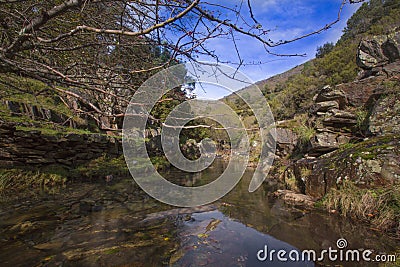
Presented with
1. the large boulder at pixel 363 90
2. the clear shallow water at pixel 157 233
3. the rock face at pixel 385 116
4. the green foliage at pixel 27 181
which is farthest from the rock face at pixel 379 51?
the green foliage at pixel 27 181

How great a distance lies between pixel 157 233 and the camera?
345cm

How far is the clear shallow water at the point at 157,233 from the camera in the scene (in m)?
2.62

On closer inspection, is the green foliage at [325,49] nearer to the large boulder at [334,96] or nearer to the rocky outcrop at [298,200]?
the large boulder at [334,96]

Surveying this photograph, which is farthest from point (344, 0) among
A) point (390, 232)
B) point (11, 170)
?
point (11, 170)

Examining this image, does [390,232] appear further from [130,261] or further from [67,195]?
[67,195]

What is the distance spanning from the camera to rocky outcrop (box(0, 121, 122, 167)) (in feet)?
19.7

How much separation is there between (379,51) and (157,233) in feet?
38.2

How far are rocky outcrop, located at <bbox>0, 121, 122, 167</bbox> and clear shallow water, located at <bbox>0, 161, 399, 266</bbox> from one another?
76.0 inches

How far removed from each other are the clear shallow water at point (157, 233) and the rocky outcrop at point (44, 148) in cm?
193

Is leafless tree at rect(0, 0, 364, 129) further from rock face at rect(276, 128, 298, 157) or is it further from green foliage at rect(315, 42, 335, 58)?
green foliage at rect(315, 42, 335, 58)

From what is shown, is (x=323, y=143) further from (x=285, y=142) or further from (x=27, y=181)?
(x=27, y=181)

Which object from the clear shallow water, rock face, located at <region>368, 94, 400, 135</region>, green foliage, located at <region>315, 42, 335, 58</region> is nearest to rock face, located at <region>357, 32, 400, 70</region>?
rock face, located at <region>368, 94, 400, 135</region>

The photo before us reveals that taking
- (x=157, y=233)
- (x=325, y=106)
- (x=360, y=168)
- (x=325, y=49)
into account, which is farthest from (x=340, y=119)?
(x=325, y=49)

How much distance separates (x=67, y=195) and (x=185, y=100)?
17.5 feet
